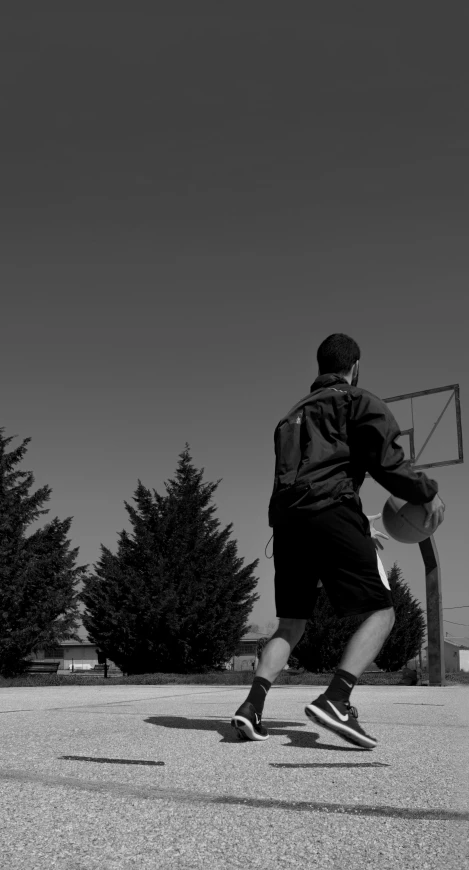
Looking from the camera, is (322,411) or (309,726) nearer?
(322,411)

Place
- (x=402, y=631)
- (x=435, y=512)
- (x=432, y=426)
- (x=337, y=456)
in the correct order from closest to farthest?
(x=337, y=456)
(x=435, y=512)
(x=432, y=426)
(x=402, y=631)

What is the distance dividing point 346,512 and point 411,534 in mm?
747

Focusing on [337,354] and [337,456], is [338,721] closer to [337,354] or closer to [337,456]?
[337,456]

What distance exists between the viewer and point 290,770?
8.15ft

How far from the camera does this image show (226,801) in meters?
1.97

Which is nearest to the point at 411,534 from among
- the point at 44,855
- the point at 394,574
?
the point at 44,855

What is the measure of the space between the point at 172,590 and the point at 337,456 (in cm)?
2548

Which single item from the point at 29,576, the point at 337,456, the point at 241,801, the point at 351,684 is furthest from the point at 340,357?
the point at 29,576

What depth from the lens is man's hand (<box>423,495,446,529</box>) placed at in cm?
359

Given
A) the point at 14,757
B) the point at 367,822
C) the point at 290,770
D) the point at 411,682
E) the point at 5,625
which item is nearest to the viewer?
the point at 367,822

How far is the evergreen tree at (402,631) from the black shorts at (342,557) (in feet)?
126

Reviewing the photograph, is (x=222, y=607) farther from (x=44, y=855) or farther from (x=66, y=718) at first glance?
(x=44, y=855)

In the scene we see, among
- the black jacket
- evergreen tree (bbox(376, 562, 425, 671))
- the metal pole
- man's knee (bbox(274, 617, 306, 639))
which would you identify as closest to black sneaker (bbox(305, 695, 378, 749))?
man's knee (bbox(274, 617, 306, 639))

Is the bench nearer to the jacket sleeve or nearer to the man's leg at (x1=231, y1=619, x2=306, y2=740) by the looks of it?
the man's leg at (x1=231, y1=619, x2=306, y2=740)
